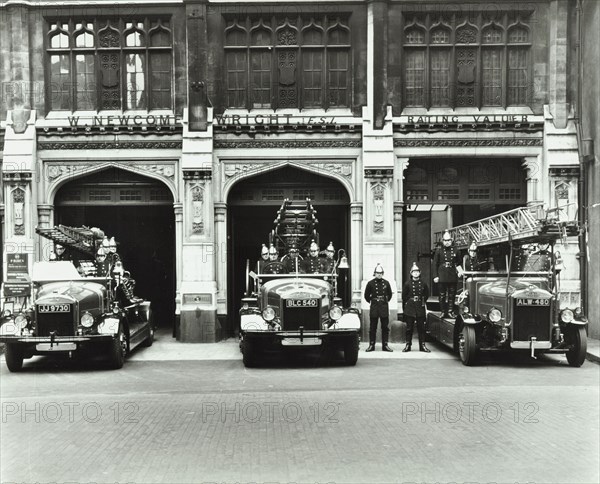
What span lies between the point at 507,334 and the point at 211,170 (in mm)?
9036

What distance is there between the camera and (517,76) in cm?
1903

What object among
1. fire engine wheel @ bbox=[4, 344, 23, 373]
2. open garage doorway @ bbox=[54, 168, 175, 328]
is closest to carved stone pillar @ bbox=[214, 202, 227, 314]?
open garage doorway @ bbox=[54, 168, 175, 328]

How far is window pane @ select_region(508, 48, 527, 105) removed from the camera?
62.1ft

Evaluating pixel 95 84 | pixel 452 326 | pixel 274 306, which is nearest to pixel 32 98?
pixel 95 84

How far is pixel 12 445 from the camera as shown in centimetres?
766

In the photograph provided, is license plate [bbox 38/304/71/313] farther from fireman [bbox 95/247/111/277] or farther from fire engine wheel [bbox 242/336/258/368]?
fire engine wheel [bbox 242/336/258/368]

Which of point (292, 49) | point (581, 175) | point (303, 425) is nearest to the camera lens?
point (303, 425)

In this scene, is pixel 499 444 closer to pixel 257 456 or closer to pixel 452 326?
pixel 257 456

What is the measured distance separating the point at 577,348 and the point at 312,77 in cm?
1024

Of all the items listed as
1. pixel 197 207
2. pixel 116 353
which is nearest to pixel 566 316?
pixel 116 353

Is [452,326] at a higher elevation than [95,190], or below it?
below

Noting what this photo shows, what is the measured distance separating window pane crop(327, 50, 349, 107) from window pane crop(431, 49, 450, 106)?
246cm

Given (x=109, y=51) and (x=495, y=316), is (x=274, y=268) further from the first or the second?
(x=109, y=51)

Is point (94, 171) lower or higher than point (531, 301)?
higher
